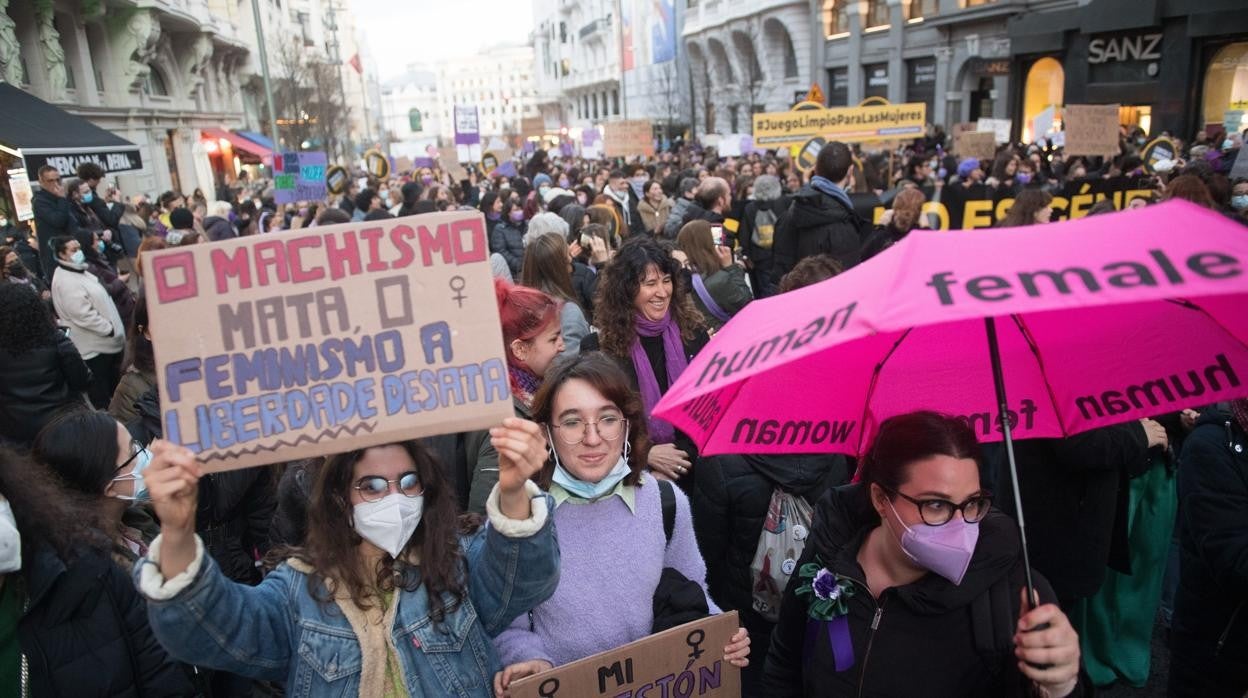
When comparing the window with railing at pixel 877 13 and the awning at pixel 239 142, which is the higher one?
the window with railing at pixel 877 13

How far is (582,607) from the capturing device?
2.33 metres

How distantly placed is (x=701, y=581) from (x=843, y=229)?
4190 mm

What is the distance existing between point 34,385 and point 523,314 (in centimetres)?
312

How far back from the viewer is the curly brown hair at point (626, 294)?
388 centimetres

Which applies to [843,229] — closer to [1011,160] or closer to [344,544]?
[344,544]

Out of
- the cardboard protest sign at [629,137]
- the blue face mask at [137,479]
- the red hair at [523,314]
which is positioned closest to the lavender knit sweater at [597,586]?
the red hair at [523,314]

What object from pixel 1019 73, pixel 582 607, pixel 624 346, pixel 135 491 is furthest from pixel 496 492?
pixel 1019 73

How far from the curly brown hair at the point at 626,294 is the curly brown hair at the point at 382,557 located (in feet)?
6.06

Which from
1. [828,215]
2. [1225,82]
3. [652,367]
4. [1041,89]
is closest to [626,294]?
[652,367]

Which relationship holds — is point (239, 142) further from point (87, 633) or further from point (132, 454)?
point (87, 633)

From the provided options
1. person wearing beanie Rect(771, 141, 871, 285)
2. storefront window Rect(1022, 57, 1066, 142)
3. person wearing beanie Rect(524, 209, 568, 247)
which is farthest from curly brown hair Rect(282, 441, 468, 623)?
→ storefront window Rect(1022, 57, 1066, 142)

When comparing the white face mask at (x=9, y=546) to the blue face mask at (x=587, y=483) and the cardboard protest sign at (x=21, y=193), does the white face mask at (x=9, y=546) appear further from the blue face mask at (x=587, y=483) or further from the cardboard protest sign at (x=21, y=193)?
the cardboard protest sign at (x=21, y=193)

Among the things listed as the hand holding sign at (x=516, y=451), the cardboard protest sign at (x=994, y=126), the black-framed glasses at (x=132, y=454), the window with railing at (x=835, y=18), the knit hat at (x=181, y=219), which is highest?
the window with railing at (x=835, y=18)

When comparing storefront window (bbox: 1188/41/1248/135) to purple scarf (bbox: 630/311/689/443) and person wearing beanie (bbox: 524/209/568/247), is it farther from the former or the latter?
purple scarf (bbox: 630/311/689/443)
